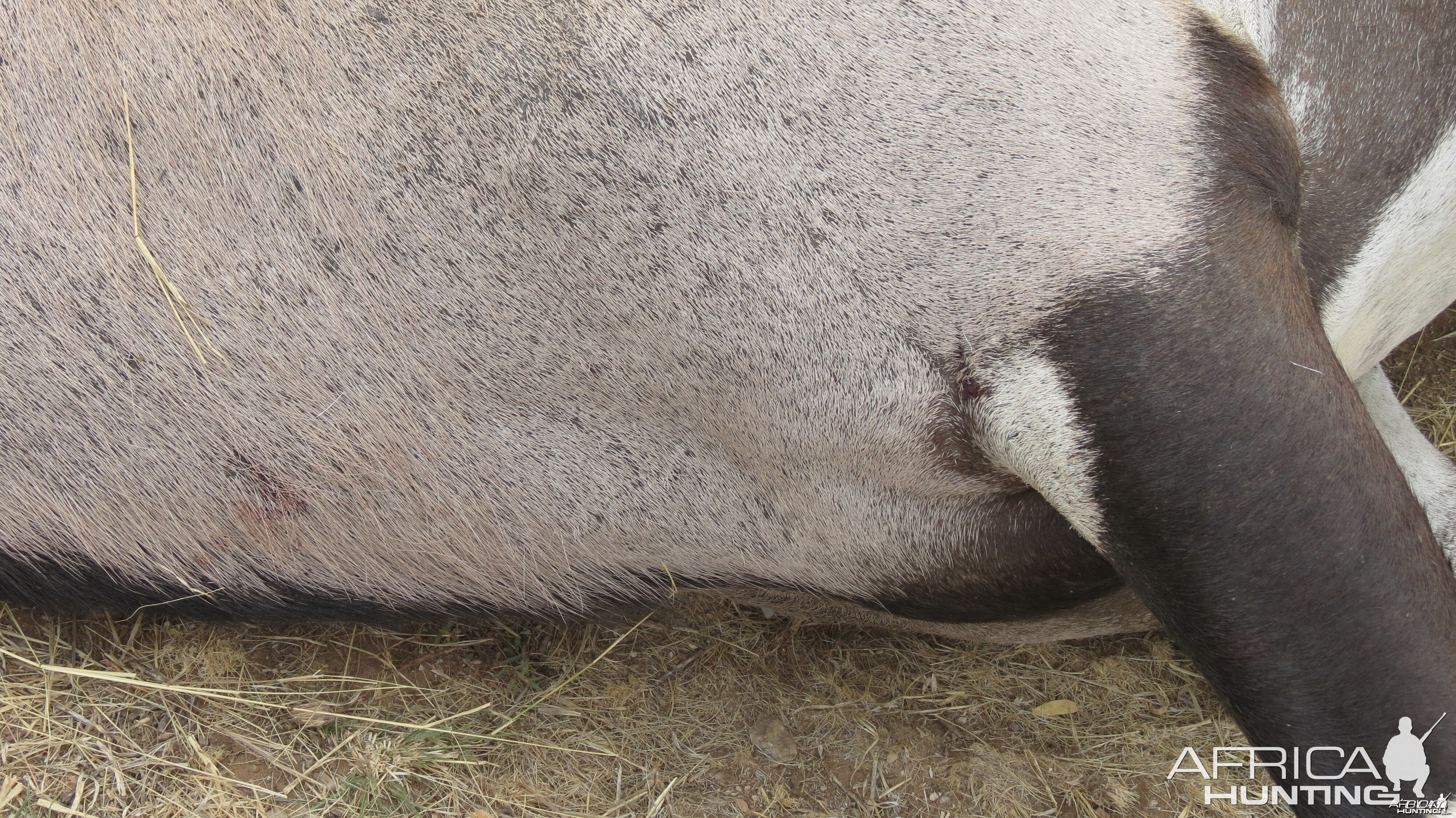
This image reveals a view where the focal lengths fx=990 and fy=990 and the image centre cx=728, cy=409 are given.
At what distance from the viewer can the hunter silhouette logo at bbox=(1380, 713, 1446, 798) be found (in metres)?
1.22

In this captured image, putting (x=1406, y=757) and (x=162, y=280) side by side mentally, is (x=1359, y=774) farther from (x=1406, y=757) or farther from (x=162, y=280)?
(x=162, y=280)

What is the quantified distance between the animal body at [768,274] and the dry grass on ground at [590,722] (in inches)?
17.6

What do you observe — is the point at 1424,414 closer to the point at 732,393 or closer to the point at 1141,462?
the point at 1141,462

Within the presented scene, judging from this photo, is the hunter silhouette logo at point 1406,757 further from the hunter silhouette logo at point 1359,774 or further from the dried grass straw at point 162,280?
the dried grass straw at point 162,280

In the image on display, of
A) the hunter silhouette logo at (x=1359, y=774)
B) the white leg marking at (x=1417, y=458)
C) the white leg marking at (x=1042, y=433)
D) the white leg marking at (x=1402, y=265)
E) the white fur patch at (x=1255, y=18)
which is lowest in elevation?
the hunter silhouette logo at (x=1359, y=774)

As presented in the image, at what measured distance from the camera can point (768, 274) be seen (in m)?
1.28

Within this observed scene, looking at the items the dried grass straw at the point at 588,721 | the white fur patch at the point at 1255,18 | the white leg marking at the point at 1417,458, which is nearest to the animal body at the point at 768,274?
the white fur patch at the point at 1255,18

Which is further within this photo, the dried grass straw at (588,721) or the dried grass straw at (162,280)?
the dried grass straw at (588,721)

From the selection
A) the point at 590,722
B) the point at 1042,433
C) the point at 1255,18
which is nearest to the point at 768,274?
the point at 1042,433

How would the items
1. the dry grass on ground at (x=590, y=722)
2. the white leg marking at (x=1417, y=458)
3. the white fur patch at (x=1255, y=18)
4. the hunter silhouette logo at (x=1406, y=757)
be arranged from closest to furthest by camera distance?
the hunter silhouette logo at (x=1406, y=757)
the white fur patch at (x=1255, y=18)
the dry grass on ground at (x=590, y=722)
the white leg marking at (x=1417, y=458)

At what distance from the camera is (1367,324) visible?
1.57m

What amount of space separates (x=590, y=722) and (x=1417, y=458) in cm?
169

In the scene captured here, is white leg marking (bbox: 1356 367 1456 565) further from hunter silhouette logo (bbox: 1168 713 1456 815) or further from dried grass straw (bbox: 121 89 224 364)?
dried grass straw (bbox: 121 89 224 364)

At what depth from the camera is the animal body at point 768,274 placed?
4.02ft
